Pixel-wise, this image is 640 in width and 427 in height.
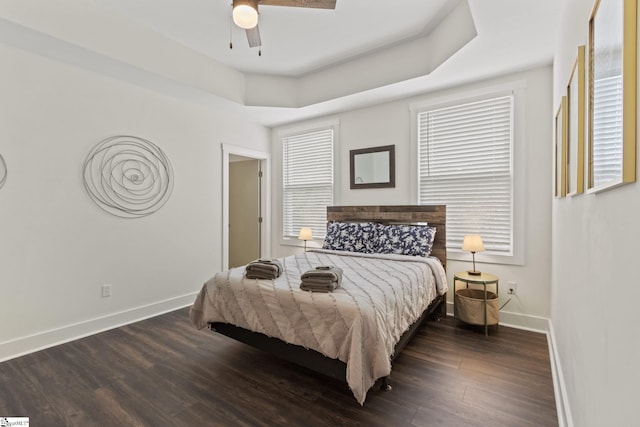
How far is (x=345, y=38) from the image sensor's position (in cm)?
324

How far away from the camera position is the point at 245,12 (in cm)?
203

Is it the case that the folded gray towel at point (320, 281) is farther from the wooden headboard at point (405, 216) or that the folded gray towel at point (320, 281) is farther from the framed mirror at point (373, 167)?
the framed mirror at point (373, 167)

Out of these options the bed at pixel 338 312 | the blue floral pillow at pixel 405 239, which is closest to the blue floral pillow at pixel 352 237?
the blue floral pillow at pixel 405 239

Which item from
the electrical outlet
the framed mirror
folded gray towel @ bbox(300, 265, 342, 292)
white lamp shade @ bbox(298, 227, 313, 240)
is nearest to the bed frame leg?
folded gray towel @ bbox(300, 265, 342, 292)

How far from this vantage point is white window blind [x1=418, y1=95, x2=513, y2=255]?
10.8 feet

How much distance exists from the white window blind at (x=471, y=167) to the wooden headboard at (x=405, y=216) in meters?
0.13

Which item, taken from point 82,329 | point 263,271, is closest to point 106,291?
point 82,329

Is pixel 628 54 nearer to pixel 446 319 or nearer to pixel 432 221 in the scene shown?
pixel 432 221

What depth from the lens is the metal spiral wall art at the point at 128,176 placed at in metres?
3.13

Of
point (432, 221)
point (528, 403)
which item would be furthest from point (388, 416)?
point (432, 221)

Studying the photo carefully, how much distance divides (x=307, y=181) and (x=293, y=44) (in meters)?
2.08

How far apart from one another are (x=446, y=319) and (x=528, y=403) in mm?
1488

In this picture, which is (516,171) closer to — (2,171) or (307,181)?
(307,181)

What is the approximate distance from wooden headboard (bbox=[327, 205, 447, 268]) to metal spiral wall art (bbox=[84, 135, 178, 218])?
231 cm
